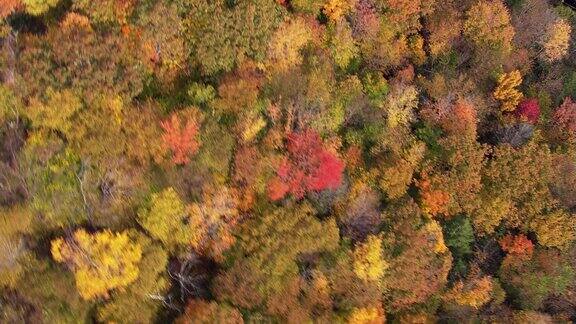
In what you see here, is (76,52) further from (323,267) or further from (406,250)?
(406,250)

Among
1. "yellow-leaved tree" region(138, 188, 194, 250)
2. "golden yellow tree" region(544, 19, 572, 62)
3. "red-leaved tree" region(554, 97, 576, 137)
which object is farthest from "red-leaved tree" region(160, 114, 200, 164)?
"golden yellow tree" region(544, 19, 572, 62)

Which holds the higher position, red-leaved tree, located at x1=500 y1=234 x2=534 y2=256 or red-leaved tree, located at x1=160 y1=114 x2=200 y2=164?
red-leaved tree, located at x1=160 y1=114 x2=200 y2=164

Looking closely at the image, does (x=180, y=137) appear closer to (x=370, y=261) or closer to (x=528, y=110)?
(x=370, y=261)

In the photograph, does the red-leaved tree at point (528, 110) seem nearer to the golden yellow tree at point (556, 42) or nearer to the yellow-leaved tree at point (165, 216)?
the golden yellow tree at point (556, 42)

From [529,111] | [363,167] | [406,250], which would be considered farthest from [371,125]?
[529,111]

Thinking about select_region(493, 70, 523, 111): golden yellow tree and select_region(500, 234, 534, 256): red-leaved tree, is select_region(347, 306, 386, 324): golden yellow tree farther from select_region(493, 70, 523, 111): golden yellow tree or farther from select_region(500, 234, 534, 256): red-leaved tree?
select_region(493, 70, 523, 111): golden yellow tree
